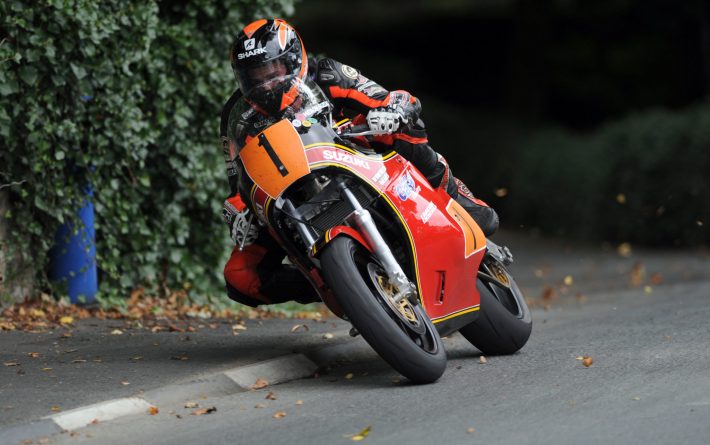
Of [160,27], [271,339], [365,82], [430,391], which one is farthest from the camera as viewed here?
[160,27]

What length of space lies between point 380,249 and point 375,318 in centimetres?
41

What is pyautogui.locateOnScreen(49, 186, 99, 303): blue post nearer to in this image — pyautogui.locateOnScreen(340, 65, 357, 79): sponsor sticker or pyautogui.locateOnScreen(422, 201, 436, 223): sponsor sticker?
pyautogui.locateOnScreen(340, 65, 357, 79): sponsor sticker

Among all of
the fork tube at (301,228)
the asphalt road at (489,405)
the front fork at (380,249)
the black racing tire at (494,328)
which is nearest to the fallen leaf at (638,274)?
the asphalt road at (489,405)

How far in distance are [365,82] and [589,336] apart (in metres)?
2.36

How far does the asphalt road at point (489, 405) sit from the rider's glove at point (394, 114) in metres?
1.32

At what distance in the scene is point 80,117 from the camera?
343 inches

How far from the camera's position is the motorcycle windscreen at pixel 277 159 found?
20.6 ft

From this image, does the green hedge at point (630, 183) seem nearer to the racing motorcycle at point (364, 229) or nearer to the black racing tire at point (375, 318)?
the racing motorcycle at point (364, 229)

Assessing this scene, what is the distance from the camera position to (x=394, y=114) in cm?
659

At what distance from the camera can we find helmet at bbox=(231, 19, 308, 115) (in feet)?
21.4

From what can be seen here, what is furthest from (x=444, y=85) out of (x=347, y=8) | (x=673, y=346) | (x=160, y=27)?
(x=673, y=346)

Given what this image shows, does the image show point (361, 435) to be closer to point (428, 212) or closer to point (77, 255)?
point (428, 212)

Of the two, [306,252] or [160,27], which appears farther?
[160,27]

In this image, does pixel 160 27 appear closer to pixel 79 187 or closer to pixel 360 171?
pixel 79 187
